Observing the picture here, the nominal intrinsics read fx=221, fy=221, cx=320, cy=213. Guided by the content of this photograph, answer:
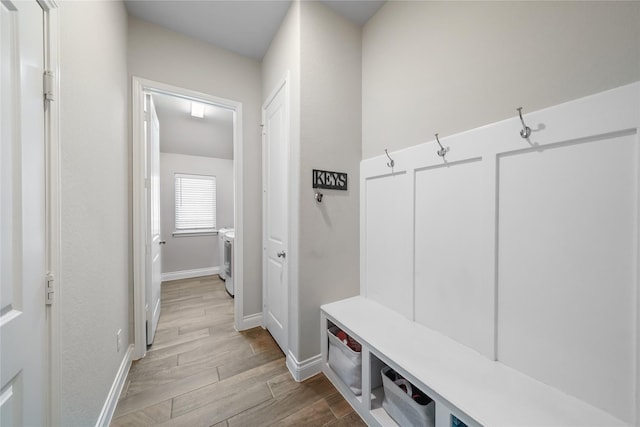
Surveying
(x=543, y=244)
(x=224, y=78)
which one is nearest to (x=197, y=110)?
(x=224, y=78)

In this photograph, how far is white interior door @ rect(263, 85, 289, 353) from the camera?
1.81 metres

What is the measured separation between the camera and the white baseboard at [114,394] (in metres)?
1.22

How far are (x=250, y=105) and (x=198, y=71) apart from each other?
522mm

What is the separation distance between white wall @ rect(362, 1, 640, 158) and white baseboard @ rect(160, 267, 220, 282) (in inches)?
145

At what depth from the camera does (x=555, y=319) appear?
3.03 feet

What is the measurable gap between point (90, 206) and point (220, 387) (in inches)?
54.8

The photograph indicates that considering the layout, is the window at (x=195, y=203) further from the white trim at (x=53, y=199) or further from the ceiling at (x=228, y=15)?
the white trim at (x=53, y=199)

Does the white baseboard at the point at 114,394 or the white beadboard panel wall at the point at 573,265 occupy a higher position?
the white beadboard panel wall at the point at 573,265

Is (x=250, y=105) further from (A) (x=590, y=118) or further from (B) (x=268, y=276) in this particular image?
(A) (x=590, y=118)

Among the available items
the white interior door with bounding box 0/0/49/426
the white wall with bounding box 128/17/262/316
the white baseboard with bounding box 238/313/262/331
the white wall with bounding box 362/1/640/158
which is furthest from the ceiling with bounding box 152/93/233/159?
the white baseboard with bounding box 238/313/262/331

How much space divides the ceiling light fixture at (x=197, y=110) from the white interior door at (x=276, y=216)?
129 cm

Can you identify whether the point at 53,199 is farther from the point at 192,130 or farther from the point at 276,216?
the point at 192,130

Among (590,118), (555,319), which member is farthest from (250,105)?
(555,319)

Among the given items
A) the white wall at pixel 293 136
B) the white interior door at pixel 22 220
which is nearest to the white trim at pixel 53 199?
the white interior door at pixel 22 220
